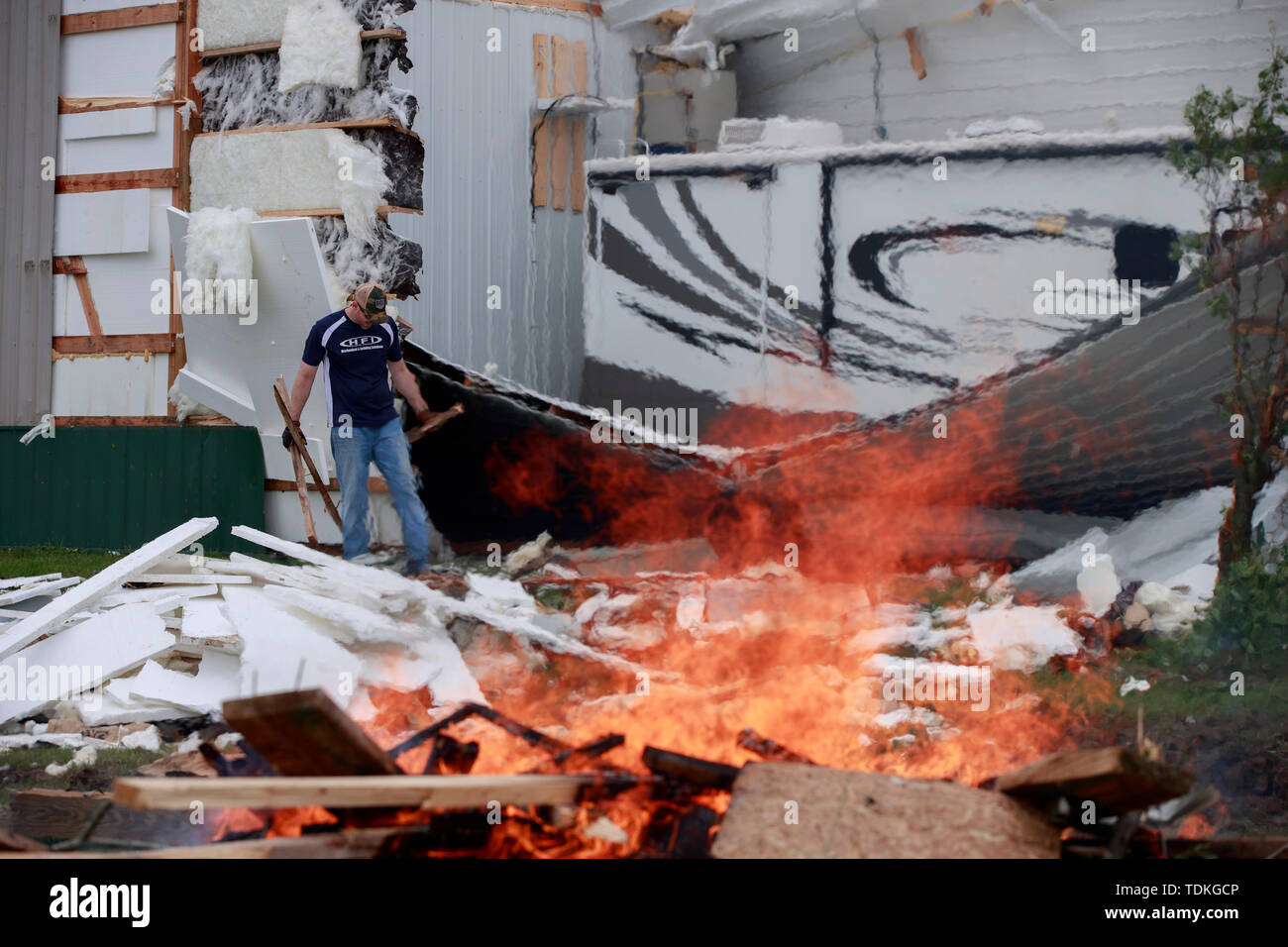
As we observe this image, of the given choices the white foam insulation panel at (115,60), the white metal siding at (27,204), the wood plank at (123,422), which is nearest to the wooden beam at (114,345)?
the white metal siding at (27,204)

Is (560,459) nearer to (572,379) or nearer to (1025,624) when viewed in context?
(572,379)

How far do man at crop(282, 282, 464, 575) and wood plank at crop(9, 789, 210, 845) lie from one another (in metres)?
3.55

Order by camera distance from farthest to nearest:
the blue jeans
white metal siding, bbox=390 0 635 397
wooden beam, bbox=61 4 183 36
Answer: white metal siding, bbox=390 0 635 397 → wooden beam, bbox=61 4 183 36 → the blue jeans

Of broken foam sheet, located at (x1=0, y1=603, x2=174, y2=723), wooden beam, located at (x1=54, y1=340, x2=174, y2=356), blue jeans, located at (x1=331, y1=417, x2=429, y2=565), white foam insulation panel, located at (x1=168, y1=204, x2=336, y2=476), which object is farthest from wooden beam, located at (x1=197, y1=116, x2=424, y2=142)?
broken foam sheet, located at (x1=0, y1=603, x2=174, y2=723)

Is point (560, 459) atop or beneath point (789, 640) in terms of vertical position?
atop

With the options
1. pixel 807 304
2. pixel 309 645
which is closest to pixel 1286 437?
pixel 807 304

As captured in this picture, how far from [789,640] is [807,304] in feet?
12.4

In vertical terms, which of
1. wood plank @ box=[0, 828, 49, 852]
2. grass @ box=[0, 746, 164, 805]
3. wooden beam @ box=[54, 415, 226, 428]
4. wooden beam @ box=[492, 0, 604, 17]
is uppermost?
wooden beam @ box=[492, 0, 604, 17]

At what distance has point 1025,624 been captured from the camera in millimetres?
6965

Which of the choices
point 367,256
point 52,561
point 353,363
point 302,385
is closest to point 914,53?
point 367,256

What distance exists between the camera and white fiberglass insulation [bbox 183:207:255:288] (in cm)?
887

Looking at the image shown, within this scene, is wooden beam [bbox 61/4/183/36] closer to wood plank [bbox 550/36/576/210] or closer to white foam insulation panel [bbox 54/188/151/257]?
white foam insulation panel [bbox 54/188/151/257]

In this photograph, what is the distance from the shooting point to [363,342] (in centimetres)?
789
